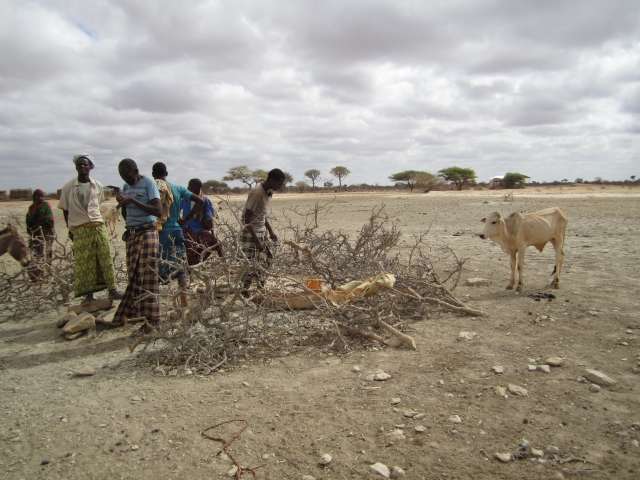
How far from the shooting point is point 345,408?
116 inches

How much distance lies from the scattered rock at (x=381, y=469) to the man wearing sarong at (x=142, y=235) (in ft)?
9.38

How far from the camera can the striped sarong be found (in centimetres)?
443

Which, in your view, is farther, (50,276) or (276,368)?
(50,276)

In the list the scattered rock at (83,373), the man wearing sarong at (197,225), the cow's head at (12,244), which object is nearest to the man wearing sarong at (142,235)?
the scattered rock at (83,373)

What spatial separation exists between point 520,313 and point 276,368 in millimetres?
2876

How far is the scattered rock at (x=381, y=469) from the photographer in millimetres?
2316

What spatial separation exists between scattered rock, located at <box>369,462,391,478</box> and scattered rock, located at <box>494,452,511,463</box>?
0.61 meters

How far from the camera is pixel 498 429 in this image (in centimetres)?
265

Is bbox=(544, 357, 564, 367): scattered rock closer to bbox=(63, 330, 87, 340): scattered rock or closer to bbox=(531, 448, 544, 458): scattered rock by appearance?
bbox=(531, 448, 544, 458): scattered rock

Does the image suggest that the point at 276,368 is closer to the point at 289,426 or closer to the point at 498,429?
the point at 289,426

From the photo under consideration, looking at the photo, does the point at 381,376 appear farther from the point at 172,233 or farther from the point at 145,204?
the point at 172,233

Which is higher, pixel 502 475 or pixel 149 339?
pixel 149 339

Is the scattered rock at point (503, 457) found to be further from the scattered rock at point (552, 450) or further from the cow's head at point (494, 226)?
the cow's head at point (494, 226)

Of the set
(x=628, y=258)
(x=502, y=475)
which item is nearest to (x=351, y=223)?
(x=628, y=258)
